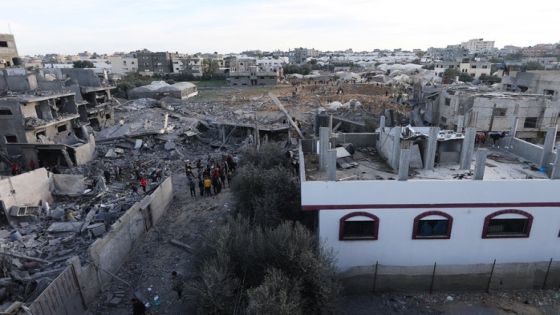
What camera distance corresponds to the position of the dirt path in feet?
34.0

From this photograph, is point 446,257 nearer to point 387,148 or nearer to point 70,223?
point 387,148

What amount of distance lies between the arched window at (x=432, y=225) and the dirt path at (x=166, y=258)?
7133mm

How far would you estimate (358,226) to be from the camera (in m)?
10.6

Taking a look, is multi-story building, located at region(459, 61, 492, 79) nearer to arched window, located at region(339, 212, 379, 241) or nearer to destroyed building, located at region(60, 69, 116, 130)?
destroyed building, located at region(60, 69, 116, 130)

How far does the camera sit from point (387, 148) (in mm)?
13000

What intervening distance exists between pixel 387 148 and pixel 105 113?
34.2 metres

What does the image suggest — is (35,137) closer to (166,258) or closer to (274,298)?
(166,258)

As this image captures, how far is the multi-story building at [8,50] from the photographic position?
43875 mm

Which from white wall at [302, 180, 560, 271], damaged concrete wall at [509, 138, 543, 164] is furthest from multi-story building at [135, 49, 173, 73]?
white wall at [302, 180, 560, 271]

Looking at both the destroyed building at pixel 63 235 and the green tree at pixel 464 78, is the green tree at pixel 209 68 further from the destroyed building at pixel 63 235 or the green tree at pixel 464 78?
the destroyed building at pixel 63 235

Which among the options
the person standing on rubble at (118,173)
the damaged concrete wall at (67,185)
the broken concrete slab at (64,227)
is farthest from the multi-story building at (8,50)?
the broken concrete slab at (64,227)

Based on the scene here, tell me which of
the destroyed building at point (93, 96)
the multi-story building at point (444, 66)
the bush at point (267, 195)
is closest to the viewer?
the bush at point (267, 195)

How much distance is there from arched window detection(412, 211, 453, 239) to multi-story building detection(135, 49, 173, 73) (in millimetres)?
97018

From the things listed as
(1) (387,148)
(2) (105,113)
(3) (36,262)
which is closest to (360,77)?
(2) (105,113)
